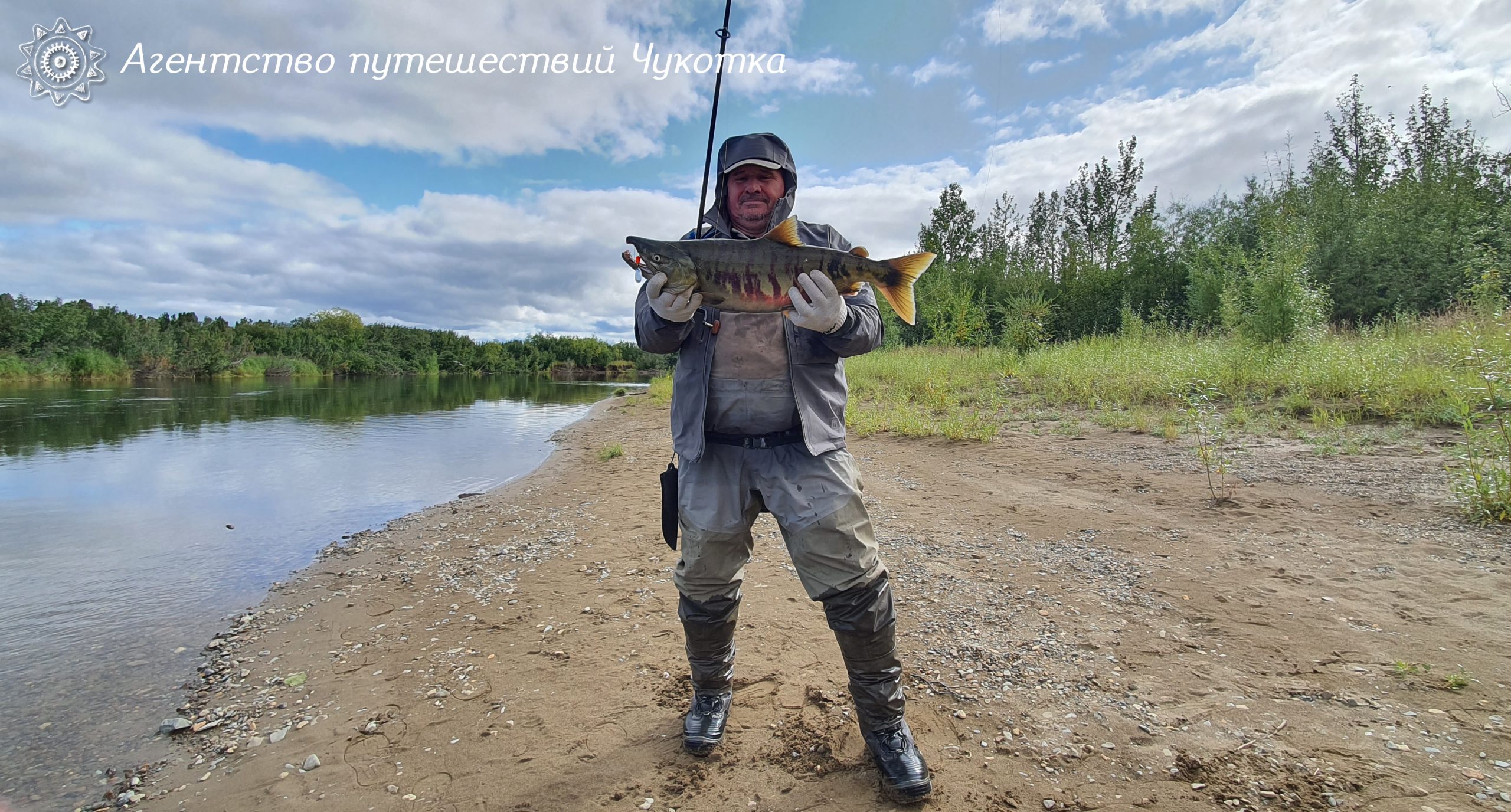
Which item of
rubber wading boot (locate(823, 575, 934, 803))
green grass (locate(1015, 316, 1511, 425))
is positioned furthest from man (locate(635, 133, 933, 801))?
green grass (locate(1015, 316, 1511, 425))

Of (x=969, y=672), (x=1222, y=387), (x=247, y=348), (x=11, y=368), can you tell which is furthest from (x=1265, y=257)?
(x=247, y=348)

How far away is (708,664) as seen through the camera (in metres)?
3.15

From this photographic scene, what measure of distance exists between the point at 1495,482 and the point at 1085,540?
11.2ft

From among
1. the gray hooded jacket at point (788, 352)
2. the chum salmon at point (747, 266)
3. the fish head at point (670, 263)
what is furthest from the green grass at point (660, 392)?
the chum salmon at point (747, 266)

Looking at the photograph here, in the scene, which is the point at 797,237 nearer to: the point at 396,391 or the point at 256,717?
the point at 256,717

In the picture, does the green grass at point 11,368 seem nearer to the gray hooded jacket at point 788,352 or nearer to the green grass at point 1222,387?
the green grass at point 1222,387

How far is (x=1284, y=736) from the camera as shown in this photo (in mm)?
2906

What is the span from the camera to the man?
2770mm

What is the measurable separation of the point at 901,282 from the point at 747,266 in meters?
0.82

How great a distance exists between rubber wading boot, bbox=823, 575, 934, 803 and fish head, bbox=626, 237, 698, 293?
157cm

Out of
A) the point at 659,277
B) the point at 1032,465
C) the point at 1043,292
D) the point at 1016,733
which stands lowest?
the point at 1016,733

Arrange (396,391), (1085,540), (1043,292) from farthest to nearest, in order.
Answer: (396,391)
(1043,292)
(1085,540)

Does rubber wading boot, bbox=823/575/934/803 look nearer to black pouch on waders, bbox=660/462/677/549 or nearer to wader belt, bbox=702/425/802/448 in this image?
wader belt, bbox=702/425/802/448

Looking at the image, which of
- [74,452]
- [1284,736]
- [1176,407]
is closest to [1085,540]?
[1284,736]
